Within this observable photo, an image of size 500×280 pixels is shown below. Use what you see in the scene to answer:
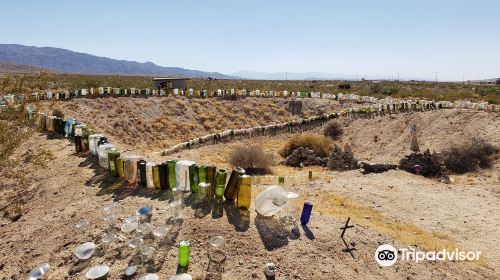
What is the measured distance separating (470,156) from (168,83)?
29592mm

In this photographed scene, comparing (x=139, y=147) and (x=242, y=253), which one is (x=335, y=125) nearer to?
(x=139, y=147)

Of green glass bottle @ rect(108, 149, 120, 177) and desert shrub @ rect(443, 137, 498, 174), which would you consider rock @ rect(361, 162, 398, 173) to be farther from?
green glass bottle @ rect(108, 149, 120, 177)

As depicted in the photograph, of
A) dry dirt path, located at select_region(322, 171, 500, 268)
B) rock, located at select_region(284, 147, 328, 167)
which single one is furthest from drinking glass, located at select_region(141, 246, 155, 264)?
rock, located at select_region(284, 147, 328, 167)

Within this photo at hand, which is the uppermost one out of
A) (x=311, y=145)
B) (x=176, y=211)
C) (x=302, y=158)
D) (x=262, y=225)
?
(x=176, y=211)

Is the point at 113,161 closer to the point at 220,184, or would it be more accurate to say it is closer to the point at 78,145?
the point at 78,145

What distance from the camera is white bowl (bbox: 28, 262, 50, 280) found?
6.40m

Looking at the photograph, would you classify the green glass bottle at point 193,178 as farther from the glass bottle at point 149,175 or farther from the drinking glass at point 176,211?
the glass bottle at point 149,175

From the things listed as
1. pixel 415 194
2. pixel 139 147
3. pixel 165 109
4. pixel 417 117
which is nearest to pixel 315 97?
pixel 417 117

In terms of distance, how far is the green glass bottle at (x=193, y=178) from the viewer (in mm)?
9000

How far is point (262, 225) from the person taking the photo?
7.82 meters

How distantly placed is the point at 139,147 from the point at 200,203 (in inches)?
717

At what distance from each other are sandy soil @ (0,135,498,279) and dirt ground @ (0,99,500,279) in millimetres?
23

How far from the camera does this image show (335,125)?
30.3m

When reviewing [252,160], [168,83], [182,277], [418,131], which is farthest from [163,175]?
[168,83]
